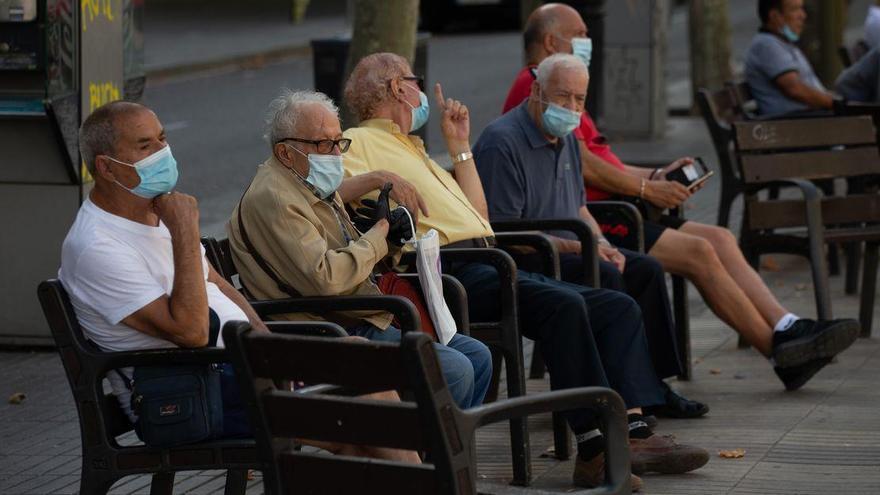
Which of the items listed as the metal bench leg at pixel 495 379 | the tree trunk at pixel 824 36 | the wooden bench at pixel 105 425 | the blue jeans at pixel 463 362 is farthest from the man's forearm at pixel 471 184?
the tree trunk at pixel 824 36

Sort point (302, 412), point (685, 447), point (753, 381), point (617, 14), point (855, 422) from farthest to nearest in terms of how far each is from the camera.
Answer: point (617, 14), point (753, 381), point (855, 422), point (685, 447), point (302, 412)

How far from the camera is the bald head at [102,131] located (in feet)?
14.8

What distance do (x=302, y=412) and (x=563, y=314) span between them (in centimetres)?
207

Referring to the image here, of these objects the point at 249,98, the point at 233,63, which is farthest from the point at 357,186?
the point at 233,63

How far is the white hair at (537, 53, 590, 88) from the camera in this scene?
21.4ft

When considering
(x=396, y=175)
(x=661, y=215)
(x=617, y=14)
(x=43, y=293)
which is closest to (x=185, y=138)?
(x=617, y=14)

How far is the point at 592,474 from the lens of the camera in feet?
17.6

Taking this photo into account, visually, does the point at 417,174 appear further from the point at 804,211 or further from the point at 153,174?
the point at 804,211

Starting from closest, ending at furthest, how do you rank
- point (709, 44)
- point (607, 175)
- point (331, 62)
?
point (607, 175) → point (331, 62) → point (709, 44)

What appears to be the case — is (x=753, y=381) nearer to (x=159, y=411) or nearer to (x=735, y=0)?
(x=159, y=411)

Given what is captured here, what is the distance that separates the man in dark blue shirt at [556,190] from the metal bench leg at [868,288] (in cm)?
174

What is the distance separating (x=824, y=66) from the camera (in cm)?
1650

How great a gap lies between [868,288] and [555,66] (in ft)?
7.43

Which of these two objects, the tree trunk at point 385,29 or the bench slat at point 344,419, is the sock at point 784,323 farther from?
the bench slat at point 344,419
